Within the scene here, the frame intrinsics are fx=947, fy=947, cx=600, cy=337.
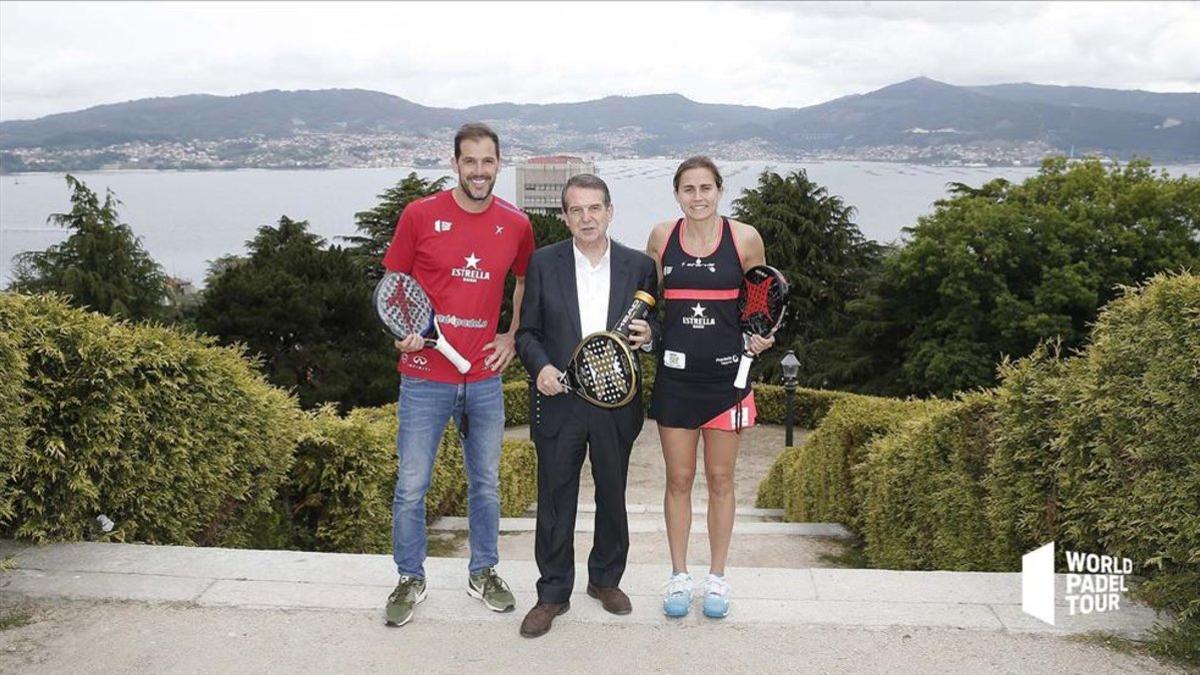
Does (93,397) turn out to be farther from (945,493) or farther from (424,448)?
(945,493)

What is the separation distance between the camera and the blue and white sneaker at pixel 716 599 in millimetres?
4215

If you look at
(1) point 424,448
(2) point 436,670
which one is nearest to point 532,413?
(1) point 424,448

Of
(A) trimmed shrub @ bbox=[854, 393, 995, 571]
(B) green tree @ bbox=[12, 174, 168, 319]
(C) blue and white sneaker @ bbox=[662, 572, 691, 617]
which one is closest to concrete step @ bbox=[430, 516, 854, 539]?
(A) trimmed shrub @ bbox=[854, 393, 995, 571]

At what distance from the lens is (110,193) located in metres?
50.2

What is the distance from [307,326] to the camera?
3266 centimetres

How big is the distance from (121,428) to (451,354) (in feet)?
7.32

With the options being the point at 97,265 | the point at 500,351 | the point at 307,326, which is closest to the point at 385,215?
the point at 97,265

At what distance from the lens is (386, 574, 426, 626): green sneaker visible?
4156 mm

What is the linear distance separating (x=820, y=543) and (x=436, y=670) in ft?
21.0

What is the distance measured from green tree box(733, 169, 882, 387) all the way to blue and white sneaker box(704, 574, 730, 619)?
38.1 meters

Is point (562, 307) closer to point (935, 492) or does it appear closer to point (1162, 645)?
point (1162, 645)

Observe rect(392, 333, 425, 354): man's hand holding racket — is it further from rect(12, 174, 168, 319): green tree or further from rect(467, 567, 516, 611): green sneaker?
rect(12, 174, 168, 319): green tree

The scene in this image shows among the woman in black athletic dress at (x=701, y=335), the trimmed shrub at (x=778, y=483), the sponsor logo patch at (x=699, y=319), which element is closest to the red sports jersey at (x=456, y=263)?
the woman in black athletic dress at (x=701, y=335)

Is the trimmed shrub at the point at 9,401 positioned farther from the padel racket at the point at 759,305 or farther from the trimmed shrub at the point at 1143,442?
the trimmed shrub at the point at 1143,442
